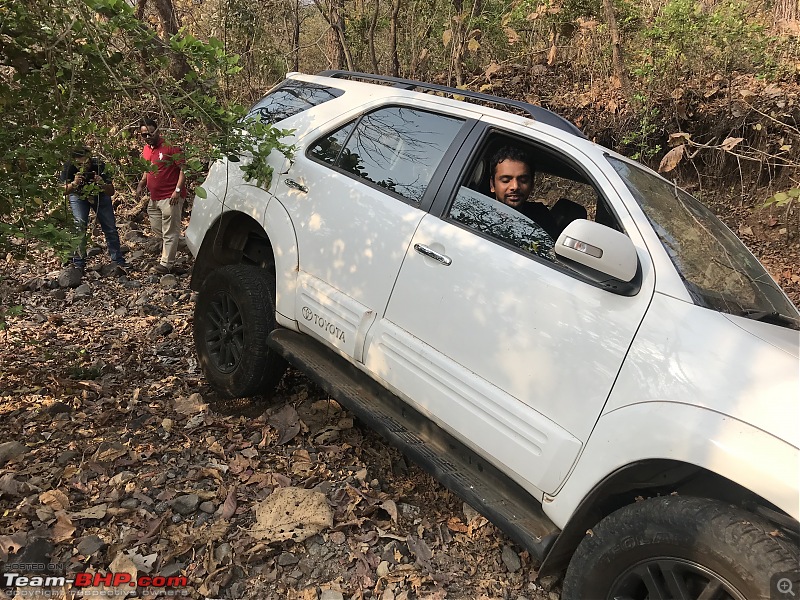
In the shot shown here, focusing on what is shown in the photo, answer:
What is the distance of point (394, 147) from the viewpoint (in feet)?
9.40

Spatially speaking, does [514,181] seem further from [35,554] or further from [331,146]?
[35,554]

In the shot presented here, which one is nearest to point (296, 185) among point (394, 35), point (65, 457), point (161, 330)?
point (65, 457)

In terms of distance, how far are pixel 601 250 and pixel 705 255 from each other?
0.61 meters

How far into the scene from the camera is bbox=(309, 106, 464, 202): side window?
269cm

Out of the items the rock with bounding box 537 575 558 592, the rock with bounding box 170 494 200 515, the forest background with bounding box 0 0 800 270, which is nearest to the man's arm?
the forest background with bounding box 0 0 800 270

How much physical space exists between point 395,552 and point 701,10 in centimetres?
717

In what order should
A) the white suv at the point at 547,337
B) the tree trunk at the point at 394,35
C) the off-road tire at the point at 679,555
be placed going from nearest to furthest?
the off-road tire at the point at 679,555
the white suv at the point at 547,337
the tree trunk at the point at 394,35

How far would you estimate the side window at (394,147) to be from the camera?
2691 mm

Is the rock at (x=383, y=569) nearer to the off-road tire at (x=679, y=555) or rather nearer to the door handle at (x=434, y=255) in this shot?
the off-road tire at (x=679, y=555)

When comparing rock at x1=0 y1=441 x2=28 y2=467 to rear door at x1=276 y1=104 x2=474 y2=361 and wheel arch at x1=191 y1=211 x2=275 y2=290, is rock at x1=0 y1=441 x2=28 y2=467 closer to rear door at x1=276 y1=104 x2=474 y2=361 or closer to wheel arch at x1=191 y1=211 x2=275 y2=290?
wheel arch at x1=191 y1=211 x2=275 y2=290

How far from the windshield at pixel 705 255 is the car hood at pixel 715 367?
0.11 m

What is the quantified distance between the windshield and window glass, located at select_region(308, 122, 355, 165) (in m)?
1.46

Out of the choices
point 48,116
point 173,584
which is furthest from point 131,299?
point 173,584

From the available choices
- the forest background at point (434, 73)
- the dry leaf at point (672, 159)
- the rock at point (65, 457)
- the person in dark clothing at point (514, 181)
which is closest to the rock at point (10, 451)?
the rock at point (65, 457)
